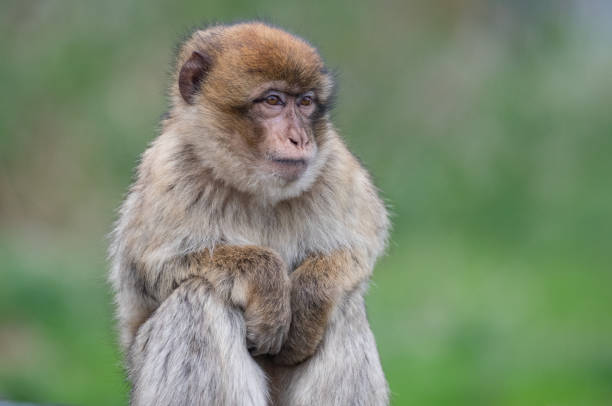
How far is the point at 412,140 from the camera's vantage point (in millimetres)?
12492

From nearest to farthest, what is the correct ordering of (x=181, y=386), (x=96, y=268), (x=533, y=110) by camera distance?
(x=181, y=386) → (x=96, y=268) → (x=533, y=110)

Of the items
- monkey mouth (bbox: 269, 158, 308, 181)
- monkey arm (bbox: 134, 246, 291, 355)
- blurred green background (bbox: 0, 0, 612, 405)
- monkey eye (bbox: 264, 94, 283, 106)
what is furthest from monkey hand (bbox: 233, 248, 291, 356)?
blurred green background (bbox: 0, 0, 612, 405)

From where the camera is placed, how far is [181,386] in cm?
543

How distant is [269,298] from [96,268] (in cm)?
633

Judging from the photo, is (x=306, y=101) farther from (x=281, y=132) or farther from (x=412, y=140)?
(x=412, y=140)

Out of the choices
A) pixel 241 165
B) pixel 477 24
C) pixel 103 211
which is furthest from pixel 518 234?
pixel 241 165

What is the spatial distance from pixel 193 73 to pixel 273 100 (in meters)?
0.52

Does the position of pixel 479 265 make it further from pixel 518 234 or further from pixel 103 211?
pixel 103 211

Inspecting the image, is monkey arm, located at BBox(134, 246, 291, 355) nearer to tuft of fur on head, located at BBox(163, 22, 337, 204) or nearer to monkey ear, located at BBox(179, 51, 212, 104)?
tuft of fur on head, located at BBox(163, 22, 337, 204)

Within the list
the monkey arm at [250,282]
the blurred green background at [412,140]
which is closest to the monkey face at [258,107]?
the monkey arm at [250,282]

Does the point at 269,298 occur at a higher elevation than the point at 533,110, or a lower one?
lower

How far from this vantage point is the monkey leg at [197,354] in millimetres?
5434

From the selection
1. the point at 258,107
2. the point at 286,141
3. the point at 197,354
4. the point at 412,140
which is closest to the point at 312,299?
the point at 197,354

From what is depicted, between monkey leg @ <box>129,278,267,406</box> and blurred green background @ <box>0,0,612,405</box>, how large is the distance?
216 inches
